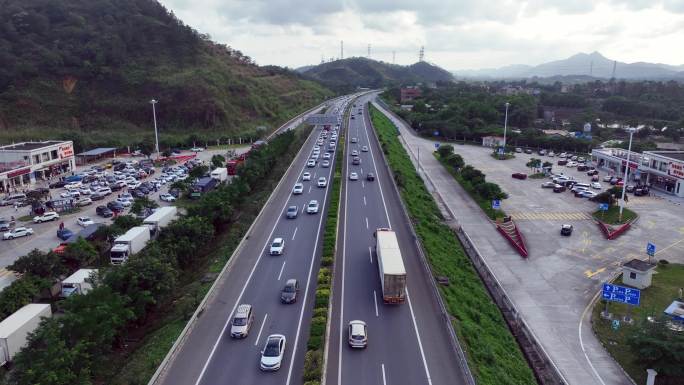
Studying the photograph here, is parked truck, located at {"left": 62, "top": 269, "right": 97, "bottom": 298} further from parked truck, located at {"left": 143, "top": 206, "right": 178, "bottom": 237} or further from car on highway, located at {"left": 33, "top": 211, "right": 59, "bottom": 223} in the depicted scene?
car on highway, located at {"left": 33, "top": 211, "right": 59, "bottom": 223}

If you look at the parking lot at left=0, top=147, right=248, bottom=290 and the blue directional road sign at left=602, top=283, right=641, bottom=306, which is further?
the parking lot at left=0, top=147, right=248, bottom=290

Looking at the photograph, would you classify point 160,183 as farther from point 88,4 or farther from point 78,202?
point 88,4

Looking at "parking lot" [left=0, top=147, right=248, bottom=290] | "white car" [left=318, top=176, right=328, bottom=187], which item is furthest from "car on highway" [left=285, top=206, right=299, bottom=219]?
"parking lot" [left=0, top=147, right=248, bottom=290]

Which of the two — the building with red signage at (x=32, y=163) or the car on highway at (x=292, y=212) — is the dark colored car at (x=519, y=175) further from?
the building with red signage at (x=32, y=163)

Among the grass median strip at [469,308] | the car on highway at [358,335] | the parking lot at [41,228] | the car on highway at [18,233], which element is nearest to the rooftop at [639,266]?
the grass median strip at [469,308]

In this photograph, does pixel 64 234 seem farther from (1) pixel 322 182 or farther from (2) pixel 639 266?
(2) pixel 639 266

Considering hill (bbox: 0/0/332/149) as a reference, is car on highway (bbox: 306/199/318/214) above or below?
below
